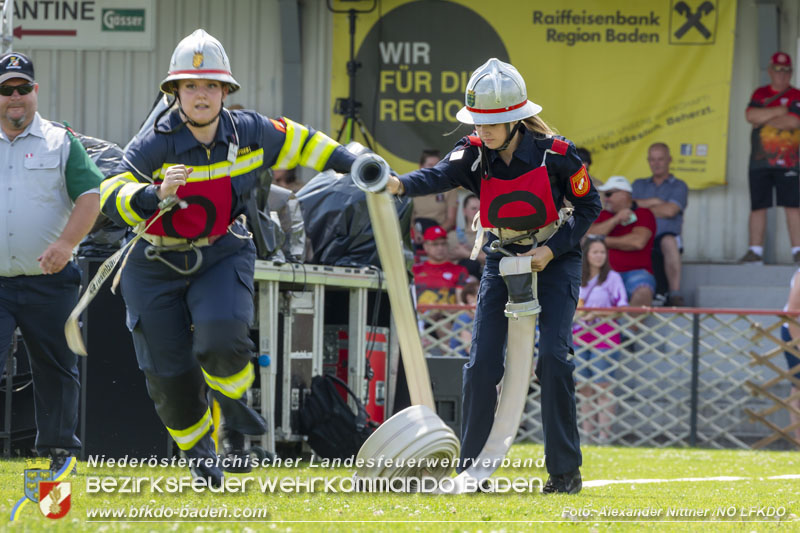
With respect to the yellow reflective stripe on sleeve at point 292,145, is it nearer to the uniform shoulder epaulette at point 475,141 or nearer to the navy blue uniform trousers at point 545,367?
the uniform shoulder epaulette at point 475,141

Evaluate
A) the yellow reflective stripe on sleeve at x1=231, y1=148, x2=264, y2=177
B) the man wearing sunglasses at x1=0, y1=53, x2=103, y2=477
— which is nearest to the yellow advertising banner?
the man wearing sunglasses at x1=0, y1=53, x2=103, y2=477

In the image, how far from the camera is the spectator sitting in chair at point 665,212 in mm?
13414

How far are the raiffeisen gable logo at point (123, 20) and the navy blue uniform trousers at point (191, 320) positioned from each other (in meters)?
9.85

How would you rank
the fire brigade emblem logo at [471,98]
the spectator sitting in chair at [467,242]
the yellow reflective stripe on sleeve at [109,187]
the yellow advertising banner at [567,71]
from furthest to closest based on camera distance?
the yellow advertising banner at [567,71]
the spectator sitting in chair at [467,242]
the fire brigade emblem logo at [471,98]
the yellow reflective stripe on sleeve at [109,187]

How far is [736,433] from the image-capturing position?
39.9 feet

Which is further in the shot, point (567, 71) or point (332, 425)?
point (567, 71)

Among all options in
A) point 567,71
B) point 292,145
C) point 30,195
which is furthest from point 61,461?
point 567,71

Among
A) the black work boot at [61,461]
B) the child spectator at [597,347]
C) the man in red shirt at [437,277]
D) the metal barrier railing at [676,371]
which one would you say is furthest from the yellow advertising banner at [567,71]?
the black work boot at [61,461]

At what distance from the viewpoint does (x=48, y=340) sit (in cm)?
692

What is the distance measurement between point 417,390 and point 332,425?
2959 millimetres

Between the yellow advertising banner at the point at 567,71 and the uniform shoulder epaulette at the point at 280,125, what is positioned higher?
the yellow advertising banner at the point at 567,71

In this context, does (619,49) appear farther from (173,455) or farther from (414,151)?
(173,455)

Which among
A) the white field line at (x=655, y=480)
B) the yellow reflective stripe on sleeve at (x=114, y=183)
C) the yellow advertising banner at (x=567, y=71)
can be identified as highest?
the yellow advertising banner at (x=567, y=71)

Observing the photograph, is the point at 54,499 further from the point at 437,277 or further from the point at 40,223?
the point at 437,277
